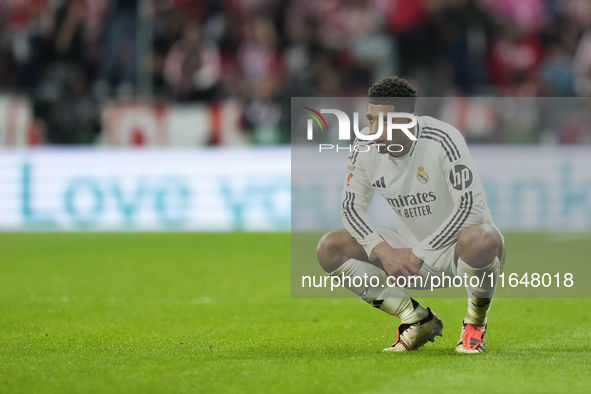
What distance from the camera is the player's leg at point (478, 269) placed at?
17.3 ft

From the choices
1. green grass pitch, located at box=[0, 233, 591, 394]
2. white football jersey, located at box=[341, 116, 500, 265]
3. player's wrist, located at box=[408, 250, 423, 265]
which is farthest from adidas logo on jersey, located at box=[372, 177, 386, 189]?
green grass pitch, located at box=[0, 233, 591, 394]

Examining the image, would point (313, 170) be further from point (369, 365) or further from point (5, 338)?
point (369, 365)

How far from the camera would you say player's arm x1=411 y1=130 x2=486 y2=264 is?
528 centimetres

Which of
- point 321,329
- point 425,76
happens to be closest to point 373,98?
point 321,329

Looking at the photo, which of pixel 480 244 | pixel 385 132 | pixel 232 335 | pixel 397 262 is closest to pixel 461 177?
pixel 480 244

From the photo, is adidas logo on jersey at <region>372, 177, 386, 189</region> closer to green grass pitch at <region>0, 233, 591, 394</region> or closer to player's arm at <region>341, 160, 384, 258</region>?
player's arm at <region>341, 160, 384, 258</region>

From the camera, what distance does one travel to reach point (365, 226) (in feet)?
18.3

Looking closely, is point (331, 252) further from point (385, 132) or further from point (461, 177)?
point (461, 177)

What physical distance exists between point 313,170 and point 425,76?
9.80 ft

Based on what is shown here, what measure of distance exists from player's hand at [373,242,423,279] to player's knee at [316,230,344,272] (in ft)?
0.94

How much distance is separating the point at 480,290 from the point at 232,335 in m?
1.93

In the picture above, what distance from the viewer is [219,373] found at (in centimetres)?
501

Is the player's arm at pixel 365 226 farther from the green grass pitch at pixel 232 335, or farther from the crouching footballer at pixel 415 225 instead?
the green grass pitch at pixel 232 335

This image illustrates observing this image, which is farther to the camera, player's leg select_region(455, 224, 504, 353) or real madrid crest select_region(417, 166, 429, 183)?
real madrid crest select_region(417, 166, 429, 183)
